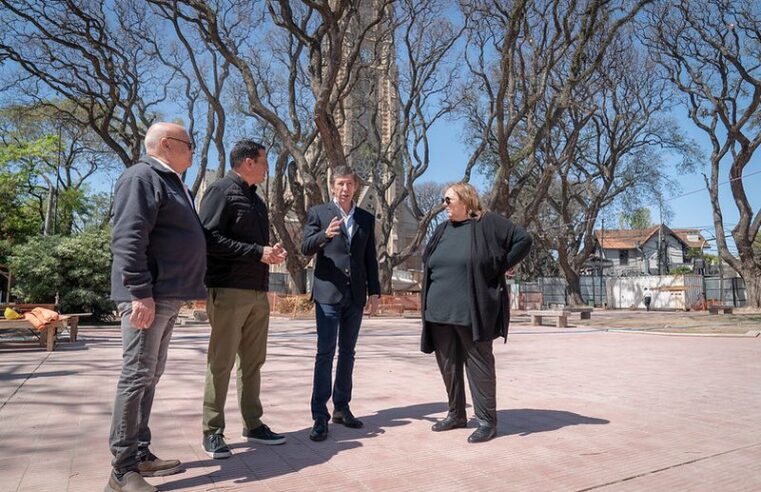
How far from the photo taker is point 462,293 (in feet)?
13.1

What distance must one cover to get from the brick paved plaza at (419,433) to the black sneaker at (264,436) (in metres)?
0.08

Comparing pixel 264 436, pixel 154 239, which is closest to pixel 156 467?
pixel 264 436

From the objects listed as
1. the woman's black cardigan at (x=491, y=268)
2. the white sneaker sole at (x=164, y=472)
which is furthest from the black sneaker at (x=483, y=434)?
the white sneaker sole at (x=164, y=472)

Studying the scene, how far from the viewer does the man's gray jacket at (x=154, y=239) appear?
9.07 ft

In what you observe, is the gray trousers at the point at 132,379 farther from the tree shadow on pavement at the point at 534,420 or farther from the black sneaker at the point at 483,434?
the tree shadow on pavement at the point at 534,420

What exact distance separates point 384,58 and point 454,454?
24.0 metres

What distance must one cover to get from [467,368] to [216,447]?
1.79 m

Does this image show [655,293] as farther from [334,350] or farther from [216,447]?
[216,447]

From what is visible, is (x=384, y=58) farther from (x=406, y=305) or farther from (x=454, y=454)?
(x=454, y=454)

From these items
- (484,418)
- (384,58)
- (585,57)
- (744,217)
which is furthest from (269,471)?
(744,217)

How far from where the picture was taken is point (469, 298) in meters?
3.94

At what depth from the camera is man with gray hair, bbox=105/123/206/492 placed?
275cm

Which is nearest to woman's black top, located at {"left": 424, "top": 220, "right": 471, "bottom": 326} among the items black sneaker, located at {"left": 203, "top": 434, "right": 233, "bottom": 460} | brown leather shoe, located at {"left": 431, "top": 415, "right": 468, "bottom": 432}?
brown leather shoe, located at {"left": 431, "top": 415, "right": 468, "bottom": 432}

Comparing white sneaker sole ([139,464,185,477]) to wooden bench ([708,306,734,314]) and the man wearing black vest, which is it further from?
wooden bench ([708,306,734,314])
